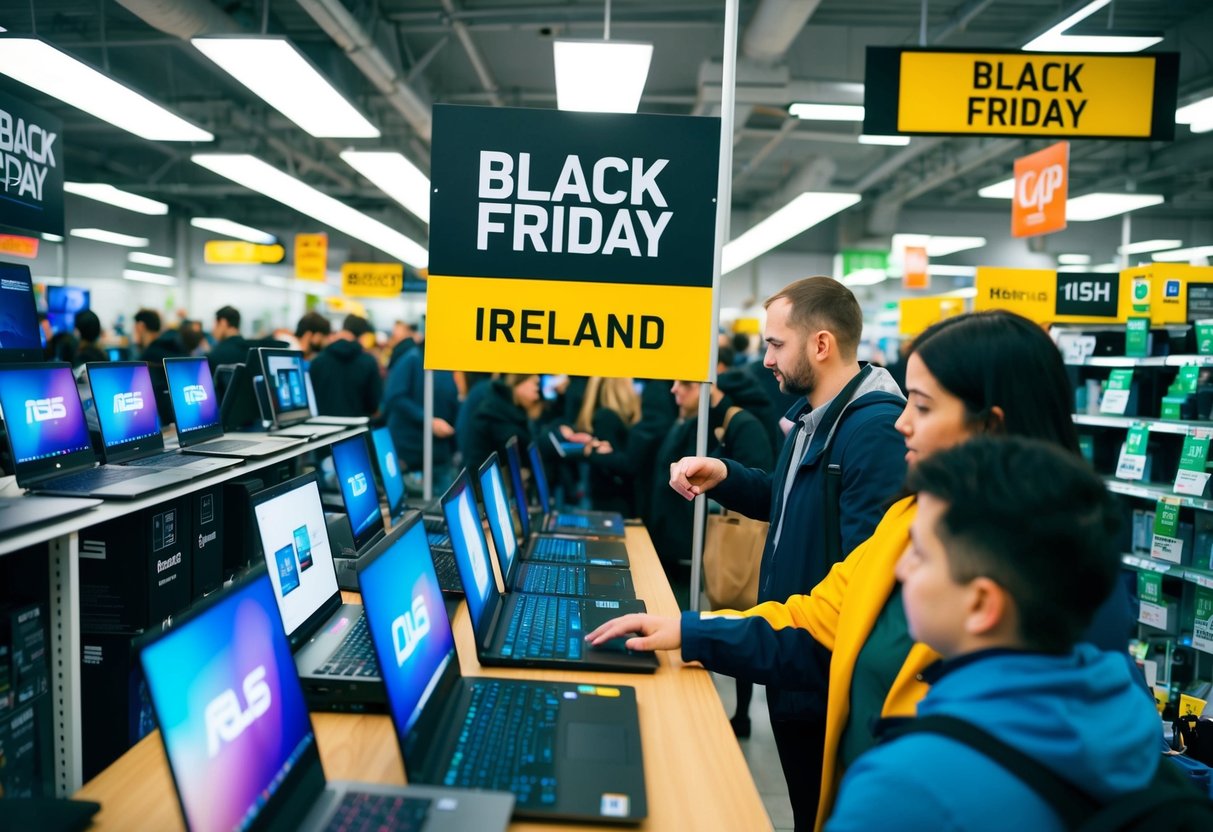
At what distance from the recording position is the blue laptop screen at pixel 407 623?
1.11 meters

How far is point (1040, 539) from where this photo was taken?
82 cm

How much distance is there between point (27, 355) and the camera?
3.01 m

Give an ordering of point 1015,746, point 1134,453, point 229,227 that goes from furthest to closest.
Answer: point 229,227 < point 1134,453 < point 1015,746

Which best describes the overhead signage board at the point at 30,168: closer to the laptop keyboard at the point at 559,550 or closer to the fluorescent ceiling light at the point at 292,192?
the fluorescent ceiling light at the point at 292,192

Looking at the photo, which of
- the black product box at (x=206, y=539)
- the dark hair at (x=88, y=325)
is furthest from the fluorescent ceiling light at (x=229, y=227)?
the black product box at (x=206, y=539)

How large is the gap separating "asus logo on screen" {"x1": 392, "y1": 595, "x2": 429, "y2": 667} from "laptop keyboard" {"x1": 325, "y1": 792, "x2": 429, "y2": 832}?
0.17 metres

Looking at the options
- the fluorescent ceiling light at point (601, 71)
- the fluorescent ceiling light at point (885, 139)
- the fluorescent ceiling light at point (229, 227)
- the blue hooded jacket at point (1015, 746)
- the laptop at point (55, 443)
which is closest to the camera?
the blue hooded jacket at point (1015, 746)

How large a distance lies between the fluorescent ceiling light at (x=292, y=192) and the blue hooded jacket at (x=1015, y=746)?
6.09m

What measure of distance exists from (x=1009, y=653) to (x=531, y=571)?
5.49 ft

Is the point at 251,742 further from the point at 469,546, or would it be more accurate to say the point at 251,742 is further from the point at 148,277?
the point at 148,277

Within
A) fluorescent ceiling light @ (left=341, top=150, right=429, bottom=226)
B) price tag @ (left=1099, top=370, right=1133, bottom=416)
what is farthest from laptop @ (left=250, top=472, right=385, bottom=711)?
price tag @ (left=1099, top=370, right=1133, bottom=416)

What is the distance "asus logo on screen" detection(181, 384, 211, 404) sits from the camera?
9.84 ft

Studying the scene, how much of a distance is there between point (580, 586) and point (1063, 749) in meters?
1.59

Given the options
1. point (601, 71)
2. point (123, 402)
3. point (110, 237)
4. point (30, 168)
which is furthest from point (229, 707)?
point (110, 237)
